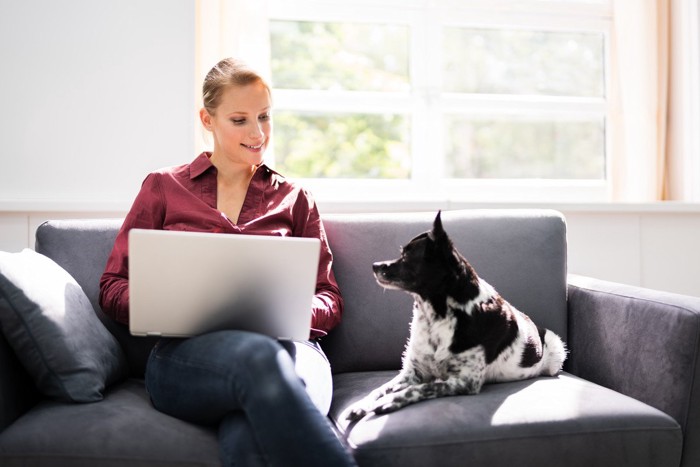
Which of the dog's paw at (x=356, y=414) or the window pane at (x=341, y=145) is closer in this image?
the dog's paw at (x=356, y=414)

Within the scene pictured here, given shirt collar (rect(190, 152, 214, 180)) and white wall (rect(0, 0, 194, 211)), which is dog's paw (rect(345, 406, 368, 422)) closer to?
shirt collar (rect(190, 152, 214, 180))

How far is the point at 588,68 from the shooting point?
3527mm

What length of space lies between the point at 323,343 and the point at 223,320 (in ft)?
→ 2.08

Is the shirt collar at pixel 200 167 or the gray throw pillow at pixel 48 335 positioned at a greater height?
the shirt collar at pixel 200 167

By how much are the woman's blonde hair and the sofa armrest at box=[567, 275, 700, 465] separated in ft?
4.02

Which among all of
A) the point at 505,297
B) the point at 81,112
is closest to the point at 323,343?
the point at 505,297

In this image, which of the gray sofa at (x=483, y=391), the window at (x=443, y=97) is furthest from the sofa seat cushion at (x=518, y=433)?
the window at (x=443, y=97)

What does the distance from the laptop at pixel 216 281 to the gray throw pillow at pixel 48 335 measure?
29 cm

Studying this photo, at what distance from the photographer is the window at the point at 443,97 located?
3260mm

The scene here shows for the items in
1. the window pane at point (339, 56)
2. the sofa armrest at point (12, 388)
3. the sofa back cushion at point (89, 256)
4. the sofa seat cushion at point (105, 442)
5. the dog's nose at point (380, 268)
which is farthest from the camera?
the window pane at point (339, 56)

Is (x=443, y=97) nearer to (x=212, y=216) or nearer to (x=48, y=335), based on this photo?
(x=212, y=216)

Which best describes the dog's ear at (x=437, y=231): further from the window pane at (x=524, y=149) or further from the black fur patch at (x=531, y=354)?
the window pane at (x=524, y=149)

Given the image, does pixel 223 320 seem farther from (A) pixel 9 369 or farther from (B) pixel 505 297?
(B) pixel 505 297

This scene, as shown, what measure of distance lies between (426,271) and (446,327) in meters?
0.17
